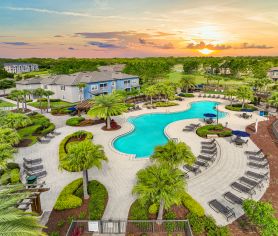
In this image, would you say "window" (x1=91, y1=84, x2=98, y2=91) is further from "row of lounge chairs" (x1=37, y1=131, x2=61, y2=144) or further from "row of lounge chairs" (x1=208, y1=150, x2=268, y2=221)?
"row of lounge chairs" (x1=208, y1=150, x2=268, y2=221)

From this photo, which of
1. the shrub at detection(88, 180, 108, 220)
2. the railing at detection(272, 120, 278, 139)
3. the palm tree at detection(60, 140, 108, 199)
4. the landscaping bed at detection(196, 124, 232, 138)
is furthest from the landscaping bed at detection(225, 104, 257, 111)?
the palm tree at detection(60, 140, 108, 199)

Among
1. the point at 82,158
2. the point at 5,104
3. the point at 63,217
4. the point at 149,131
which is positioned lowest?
the point at 63,217

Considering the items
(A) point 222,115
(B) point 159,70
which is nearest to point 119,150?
(A) point 222,115

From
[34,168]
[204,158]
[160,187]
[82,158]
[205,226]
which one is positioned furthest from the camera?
[204,158]

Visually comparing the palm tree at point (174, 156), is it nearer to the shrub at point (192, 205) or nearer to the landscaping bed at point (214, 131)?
the shrub at point (192, 205)

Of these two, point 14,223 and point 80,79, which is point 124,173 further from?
point 80,79

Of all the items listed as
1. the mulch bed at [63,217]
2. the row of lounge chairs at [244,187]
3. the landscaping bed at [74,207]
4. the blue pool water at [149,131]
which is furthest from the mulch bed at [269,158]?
the mulch bed at [63,217]

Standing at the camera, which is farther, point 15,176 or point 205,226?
point 15,176

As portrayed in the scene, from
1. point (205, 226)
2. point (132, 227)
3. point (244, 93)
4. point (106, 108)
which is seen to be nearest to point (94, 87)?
point (106, 108)
